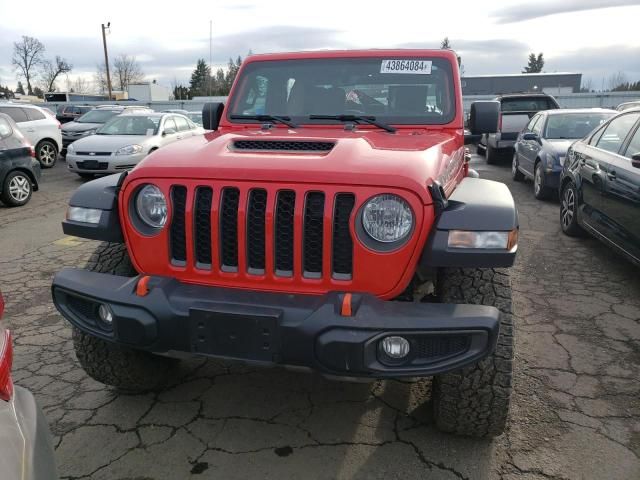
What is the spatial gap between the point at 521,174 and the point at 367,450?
352 inches

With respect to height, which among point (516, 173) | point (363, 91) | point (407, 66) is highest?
point (407, 66)

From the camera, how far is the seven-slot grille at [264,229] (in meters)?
2.23

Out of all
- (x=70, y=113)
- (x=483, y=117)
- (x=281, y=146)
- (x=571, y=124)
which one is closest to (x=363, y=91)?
(x=483, y=117)

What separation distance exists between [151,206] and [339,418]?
149 cm

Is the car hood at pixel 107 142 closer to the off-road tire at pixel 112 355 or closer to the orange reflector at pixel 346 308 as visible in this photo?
the off-road tire at pixel 112 355

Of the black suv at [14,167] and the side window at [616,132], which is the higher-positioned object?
the side window at [616,132]

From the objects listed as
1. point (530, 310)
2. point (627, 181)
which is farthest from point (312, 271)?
point (627, 181)

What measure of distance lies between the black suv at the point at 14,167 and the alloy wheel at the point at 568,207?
833 cm

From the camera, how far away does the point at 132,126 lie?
12.0 meters

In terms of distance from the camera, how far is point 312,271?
7.52ft

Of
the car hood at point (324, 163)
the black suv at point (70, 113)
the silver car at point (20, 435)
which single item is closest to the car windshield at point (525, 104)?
the car hood at point (324, 163)

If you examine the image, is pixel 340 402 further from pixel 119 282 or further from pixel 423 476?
pixel 119 282

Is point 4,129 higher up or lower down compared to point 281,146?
lower down

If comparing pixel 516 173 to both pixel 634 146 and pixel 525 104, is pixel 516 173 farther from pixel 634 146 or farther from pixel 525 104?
pixel 634 146
